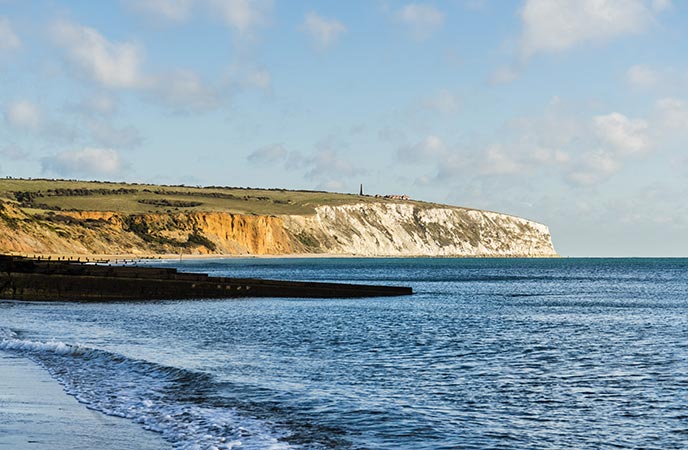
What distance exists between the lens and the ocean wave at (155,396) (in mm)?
12086

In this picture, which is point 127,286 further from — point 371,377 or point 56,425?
point 56,425

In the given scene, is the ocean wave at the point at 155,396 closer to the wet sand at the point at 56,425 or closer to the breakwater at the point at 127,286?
the wet sand at the point at 56,425

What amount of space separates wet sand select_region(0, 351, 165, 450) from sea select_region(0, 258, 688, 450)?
0.40 m

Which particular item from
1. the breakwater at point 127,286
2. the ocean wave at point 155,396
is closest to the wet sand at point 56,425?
the ocean wave at point 155,396

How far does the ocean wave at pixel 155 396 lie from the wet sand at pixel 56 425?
11.9 inches

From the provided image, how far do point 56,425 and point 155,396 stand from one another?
3.08 metres

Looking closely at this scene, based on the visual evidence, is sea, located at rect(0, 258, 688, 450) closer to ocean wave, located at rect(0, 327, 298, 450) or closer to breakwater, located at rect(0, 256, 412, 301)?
ocean wave, located at rect(0, 327, 298, 450)

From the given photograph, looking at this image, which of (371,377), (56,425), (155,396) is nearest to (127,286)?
(371,377)

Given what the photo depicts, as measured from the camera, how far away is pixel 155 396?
15375mm

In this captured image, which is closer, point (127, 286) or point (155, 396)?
point (155, 396)

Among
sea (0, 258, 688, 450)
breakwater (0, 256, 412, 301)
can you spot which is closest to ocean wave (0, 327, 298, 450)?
sea (0, 258, 688, 450)

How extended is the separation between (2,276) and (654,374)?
3937 cm

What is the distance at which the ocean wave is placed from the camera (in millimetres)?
12086

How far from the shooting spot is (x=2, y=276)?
4753cm
